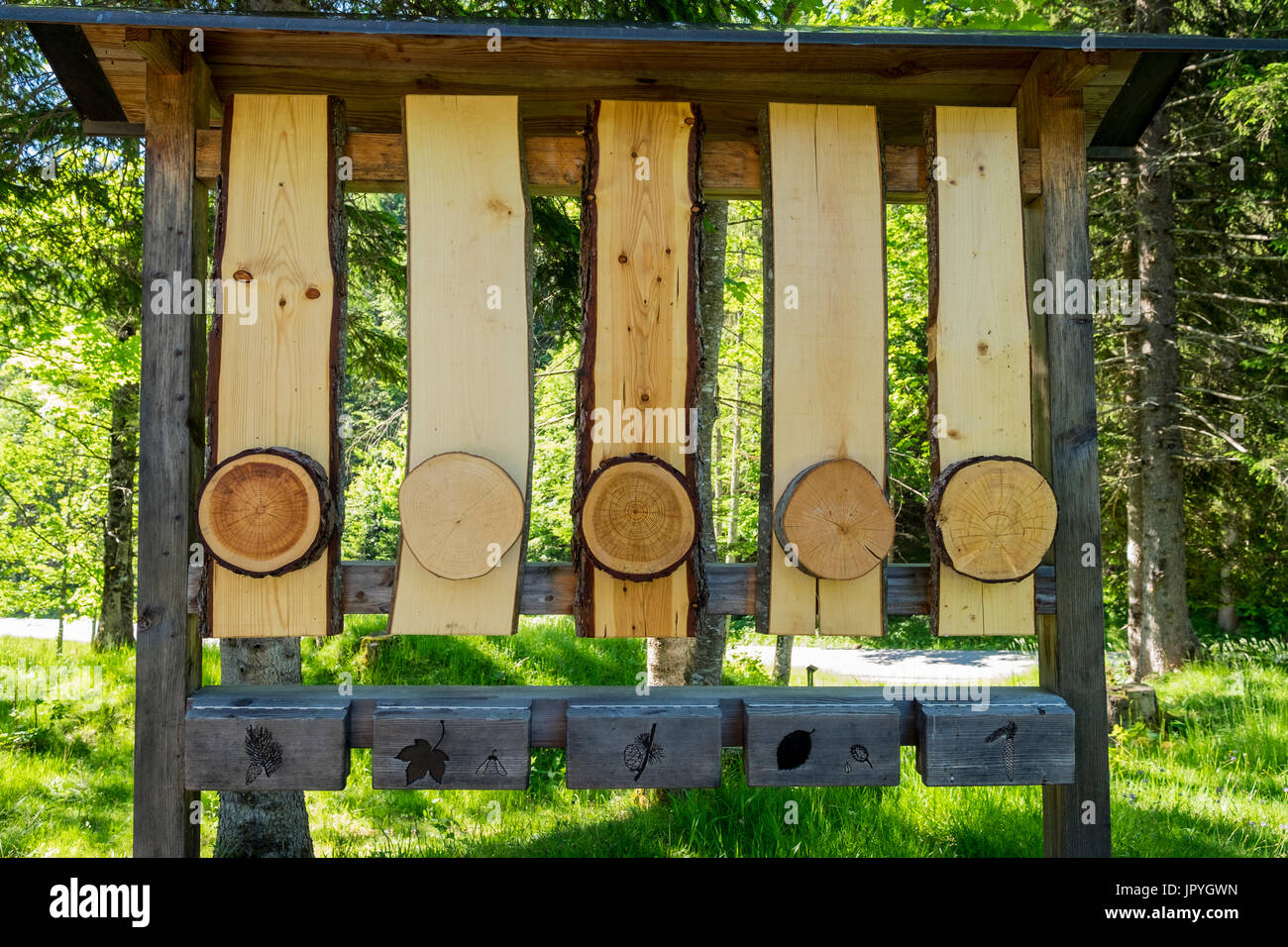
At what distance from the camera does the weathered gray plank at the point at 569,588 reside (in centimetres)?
251

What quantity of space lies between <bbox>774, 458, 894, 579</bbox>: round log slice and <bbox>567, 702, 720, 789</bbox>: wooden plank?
57 centimetres

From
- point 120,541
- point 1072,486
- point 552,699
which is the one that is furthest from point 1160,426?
point 120,541

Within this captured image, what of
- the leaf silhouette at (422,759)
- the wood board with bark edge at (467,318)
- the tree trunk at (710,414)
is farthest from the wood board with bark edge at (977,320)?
the tree trunk at (710,414)

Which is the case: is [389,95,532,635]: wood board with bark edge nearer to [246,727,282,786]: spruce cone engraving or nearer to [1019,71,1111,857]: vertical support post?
[246,727,282,786]: spruce cone engraving

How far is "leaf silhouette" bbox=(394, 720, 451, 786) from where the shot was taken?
235 centimetres

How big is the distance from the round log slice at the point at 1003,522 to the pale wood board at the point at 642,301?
0.88m

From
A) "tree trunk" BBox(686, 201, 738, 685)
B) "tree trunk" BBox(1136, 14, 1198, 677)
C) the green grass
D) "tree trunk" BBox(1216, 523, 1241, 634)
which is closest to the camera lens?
the green grass

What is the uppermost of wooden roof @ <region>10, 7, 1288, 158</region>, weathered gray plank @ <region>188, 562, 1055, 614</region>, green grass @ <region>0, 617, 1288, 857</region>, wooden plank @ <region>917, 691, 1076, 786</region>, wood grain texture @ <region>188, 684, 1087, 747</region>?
wooden roof @ <region>10, 7, 1288, 158</region>

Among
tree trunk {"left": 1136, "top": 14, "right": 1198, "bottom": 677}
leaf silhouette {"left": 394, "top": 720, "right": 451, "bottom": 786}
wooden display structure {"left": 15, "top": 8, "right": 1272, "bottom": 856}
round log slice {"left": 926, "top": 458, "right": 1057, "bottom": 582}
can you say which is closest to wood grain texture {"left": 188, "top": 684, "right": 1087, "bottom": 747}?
wooden display structure {"left": 15, "top": 8, "right": 1272, "bottom": 856}

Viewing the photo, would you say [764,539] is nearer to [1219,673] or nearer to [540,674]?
[540,674]

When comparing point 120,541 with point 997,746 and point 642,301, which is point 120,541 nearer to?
point 642,301

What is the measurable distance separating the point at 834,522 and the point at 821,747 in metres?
0.68

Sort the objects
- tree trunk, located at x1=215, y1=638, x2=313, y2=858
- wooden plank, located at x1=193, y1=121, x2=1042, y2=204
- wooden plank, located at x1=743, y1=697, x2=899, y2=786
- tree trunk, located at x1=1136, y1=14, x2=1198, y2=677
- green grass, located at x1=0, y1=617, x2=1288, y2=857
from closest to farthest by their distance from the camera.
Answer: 1. wooden plank, located at x1=743, y1=697, x2=899, y2=786
2. wooden plank, located at x1=193, y1=121, x2=1042, y2=204
3. green grass, located at x1=0, y1=617, x2=1288, y2=857
4. tree trunk, located at x1=215, y1=638, x2=313, y2=858
5. tree trunk, located at x1=1136, y1=14, x2=1198, y2=677

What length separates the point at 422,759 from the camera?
2355 mm
